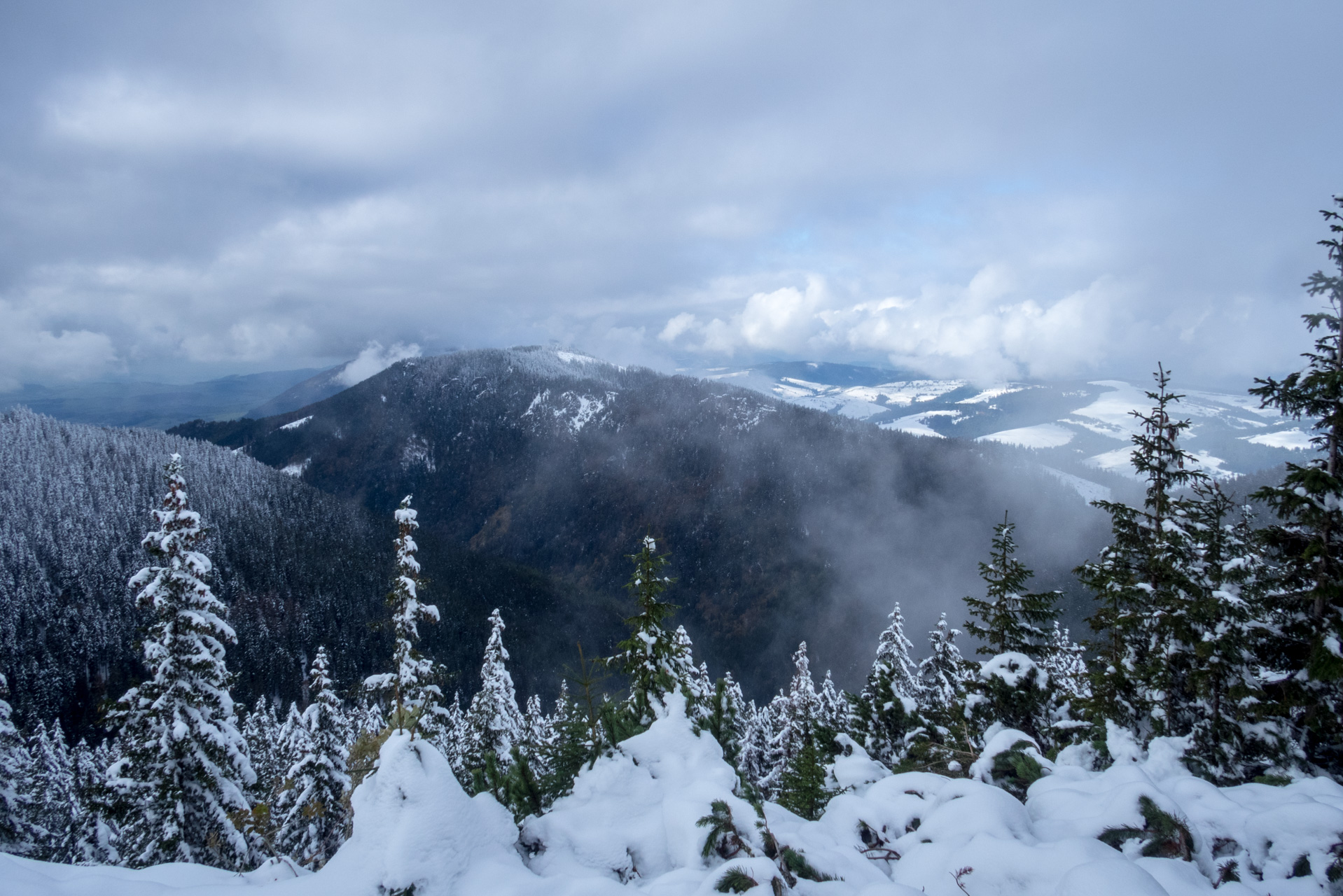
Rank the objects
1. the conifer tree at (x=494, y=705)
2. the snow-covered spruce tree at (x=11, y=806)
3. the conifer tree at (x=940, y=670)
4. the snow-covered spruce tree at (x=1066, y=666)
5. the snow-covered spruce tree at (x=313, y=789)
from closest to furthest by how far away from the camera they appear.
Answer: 1. the snow-covered spruce tree at (x=11, y=806)
2. the snow-covered spruce tree at (x=313, y=789)
3. the snow-covered spruce tree at (x=1066, y=666)
4. the conifer tree at (x=940, y=670)
5. the conifer tree at (x=494, y=705)

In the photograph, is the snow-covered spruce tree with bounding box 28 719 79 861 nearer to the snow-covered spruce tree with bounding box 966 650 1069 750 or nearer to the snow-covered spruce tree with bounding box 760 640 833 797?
the snow-covered spruce tree with bounding box 760 640 833 797

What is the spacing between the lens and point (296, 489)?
196m

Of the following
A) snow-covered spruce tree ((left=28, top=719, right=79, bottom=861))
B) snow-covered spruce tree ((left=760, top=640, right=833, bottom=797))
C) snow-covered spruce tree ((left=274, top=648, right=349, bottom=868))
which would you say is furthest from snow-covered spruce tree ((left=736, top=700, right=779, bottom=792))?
snow-covered spruce tree ((left=28, top=719, right=79, bottom=861))

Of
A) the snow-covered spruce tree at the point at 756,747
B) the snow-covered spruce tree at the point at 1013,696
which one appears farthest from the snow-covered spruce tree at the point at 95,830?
the snow-covered spruce tree at the point at 756,747

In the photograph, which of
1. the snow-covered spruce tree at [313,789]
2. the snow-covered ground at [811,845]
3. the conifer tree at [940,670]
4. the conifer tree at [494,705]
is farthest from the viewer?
the conifer tree at [494,705]

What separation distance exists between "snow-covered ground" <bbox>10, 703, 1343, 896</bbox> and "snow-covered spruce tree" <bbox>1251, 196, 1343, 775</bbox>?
4.45 meters

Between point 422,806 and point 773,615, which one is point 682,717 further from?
point 773,615

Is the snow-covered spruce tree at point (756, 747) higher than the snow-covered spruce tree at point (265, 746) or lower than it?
higher

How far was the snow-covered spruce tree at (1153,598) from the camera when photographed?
1202 centimetres

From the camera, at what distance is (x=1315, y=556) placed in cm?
971

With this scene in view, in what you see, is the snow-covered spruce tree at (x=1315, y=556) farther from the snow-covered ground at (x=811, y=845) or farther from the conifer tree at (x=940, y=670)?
the conifer tree at (x=940, y=670)

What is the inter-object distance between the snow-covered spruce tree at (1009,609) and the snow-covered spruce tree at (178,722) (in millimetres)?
20875

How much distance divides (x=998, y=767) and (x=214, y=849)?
58.5 feet

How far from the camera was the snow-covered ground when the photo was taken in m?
4.55
